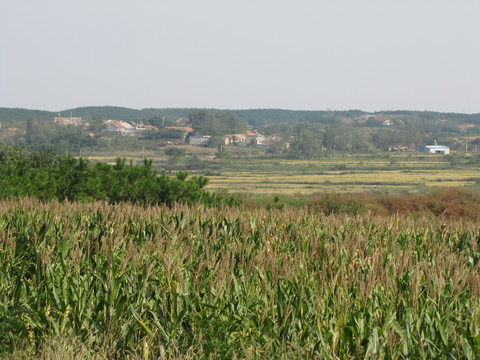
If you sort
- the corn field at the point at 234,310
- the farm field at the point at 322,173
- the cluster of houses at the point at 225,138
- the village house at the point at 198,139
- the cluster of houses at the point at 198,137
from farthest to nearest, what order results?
the cluster of houses at the point at 198,137
the cluster of houses at the point at 225,138
the village house at the point at 198,139
the farm field at the point at 322,173
the corn field at the point at 234,310

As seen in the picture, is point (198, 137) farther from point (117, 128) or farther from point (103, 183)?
point (103, 183)

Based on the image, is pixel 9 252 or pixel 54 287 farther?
pixel 9 252

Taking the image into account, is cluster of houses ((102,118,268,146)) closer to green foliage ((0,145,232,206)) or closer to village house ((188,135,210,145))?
village house ((188,135,210,145))

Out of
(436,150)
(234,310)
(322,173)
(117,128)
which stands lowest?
(322,173)

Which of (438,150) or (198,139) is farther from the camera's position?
(198,139)

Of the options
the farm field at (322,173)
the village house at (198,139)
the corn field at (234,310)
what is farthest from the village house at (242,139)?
the corn field at (234,310)

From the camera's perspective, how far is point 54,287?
6.29m

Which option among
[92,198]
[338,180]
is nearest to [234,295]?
[92,198]

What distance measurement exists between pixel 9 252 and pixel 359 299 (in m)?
3.99

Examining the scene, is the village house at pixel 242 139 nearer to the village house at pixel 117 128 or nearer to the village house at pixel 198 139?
the village house at pixel 198 139

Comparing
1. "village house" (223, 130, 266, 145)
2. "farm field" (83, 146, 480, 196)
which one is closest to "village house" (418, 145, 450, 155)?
"farm field" (83, 146, 480, 196)

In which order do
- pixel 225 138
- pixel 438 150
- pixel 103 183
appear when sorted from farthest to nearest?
pixel 225 138
pixel 438 150
pixel 103 183

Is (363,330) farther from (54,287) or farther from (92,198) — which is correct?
(92,198)

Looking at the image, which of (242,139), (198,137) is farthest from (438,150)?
(198,137)
